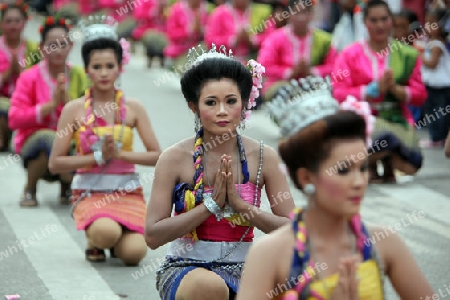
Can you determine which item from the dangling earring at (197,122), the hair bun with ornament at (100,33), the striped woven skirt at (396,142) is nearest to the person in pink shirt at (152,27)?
the striped woven skirt at (396,142)

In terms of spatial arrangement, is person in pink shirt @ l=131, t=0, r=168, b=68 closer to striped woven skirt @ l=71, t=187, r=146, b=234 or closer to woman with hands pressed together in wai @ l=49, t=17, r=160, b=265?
woman with hands pressed together in wai @ l=49, t=17, r=160, b=265

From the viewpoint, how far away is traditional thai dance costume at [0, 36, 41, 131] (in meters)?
10.3

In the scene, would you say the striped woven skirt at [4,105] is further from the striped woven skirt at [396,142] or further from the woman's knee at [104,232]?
the woman's knee at [104,232]

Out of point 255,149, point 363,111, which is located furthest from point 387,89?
point 363,111

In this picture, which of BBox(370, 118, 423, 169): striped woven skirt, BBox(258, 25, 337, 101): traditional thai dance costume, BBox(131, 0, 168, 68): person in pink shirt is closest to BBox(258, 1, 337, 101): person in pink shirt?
BBox(258, 25, 337, 101): traditional thai dance costume

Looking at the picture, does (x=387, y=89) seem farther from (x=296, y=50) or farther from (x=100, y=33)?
(x=100, y=33)

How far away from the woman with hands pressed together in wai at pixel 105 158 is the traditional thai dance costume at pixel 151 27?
1187 centimetres

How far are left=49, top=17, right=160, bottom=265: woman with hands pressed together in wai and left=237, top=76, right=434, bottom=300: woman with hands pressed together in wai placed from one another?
3469 millimetres

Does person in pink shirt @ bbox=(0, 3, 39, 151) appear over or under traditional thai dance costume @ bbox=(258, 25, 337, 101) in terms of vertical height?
over

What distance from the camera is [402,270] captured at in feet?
11.5

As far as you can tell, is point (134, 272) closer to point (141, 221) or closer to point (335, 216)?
point (141, 221)

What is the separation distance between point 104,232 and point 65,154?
0.55 meters

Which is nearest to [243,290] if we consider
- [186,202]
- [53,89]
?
[186,202]

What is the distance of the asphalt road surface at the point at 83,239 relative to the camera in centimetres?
654
